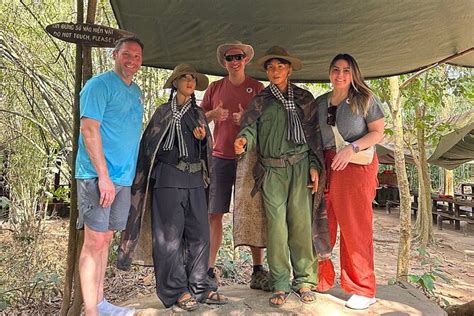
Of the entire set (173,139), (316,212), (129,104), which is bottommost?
(316,212)

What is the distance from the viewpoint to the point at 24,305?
3.40m

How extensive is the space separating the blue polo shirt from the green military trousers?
0.86 metres

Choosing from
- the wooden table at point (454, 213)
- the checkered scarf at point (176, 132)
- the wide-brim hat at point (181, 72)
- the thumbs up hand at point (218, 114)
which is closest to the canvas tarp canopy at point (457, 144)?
the wooden table at point (454, 213)

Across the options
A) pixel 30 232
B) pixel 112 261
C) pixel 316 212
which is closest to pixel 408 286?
pixel 316 212

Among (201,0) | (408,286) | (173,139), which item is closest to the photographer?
(173,139)

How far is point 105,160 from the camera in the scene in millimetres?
2148

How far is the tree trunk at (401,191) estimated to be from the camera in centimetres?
462

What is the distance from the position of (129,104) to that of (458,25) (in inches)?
91.5

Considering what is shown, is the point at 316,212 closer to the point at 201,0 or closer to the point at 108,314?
the point at 108,314

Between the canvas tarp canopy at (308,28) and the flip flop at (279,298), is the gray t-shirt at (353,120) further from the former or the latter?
the flip flop at (279,298)

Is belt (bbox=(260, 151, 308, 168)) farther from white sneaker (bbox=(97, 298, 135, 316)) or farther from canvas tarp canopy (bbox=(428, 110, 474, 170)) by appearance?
canvas tarp canopy (bbox=(428, 110, 474, 170))

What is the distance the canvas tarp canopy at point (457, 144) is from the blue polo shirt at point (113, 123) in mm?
6711

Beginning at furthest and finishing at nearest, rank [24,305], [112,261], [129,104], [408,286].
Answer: [112,261], [24,305], [408,286], [129,104]

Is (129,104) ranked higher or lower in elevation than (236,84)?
lower
